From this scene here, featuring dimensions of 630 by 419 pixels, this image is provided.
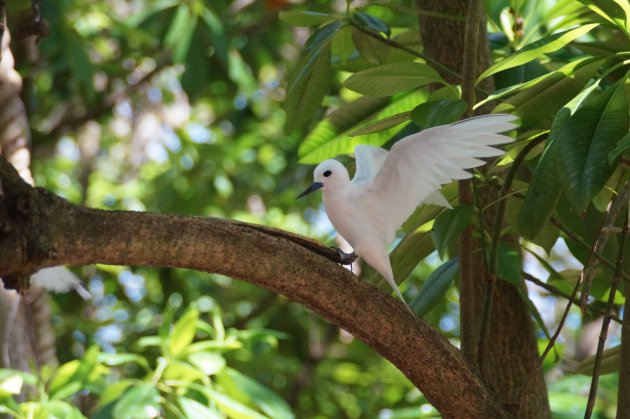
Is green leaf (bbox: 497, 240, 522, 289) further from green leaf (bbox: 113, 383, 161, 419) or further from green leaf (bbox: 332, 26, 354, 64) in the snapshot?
green leaf (bbox: 113, 383, 161, 419)

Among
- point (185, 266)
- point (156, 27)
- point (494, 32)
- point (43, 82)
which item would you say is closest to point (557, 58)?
point (494, 32)

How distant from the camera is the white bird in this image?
4.90 feet

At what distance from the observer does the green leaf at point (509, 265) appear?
1.86m

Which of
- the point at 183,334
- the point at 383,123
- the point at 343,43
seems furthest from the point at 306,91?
the point at 183,334

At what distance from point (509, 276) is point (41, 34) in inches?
49.6

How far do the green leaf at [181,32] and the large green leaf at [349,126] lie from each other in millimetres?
1870

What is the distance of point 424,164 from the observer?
1.55 metres

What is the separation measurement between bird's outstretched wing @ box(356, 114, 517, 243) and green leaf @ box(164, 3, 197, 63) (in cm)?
248

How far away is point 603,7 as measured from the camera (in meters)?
1.64

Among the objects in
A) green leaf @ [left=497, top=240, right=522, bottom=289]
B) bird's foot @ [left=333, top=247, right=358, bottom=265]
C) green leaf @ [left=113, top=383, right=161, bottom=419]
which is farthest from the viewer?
green leaf @ [left=113, top=383, right=161, bottom=419]

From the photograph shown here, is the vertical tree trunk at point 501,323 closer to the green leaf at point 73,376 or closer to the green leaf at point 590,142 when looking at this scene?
the green leaf at point 590,142

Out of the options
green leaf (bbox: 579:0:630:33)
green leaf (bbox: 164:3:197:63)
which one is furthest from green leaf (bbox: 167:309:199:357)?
green leaf (bbox: 164:3:197:63)

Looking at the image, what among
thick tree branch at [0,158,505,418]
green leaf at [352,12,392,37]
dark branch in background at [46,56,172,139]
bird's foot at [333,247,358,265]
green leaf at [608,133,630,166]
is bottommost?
thick tree branch at [0,158,505,418]

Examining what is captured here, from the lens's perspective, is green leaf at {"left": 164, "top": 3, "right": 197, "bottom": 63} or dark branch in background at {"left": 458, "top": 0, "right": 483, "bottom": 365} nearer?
dark branch in background at {"left": 458, "top": 0, "right": 483, "bottom": 365}
